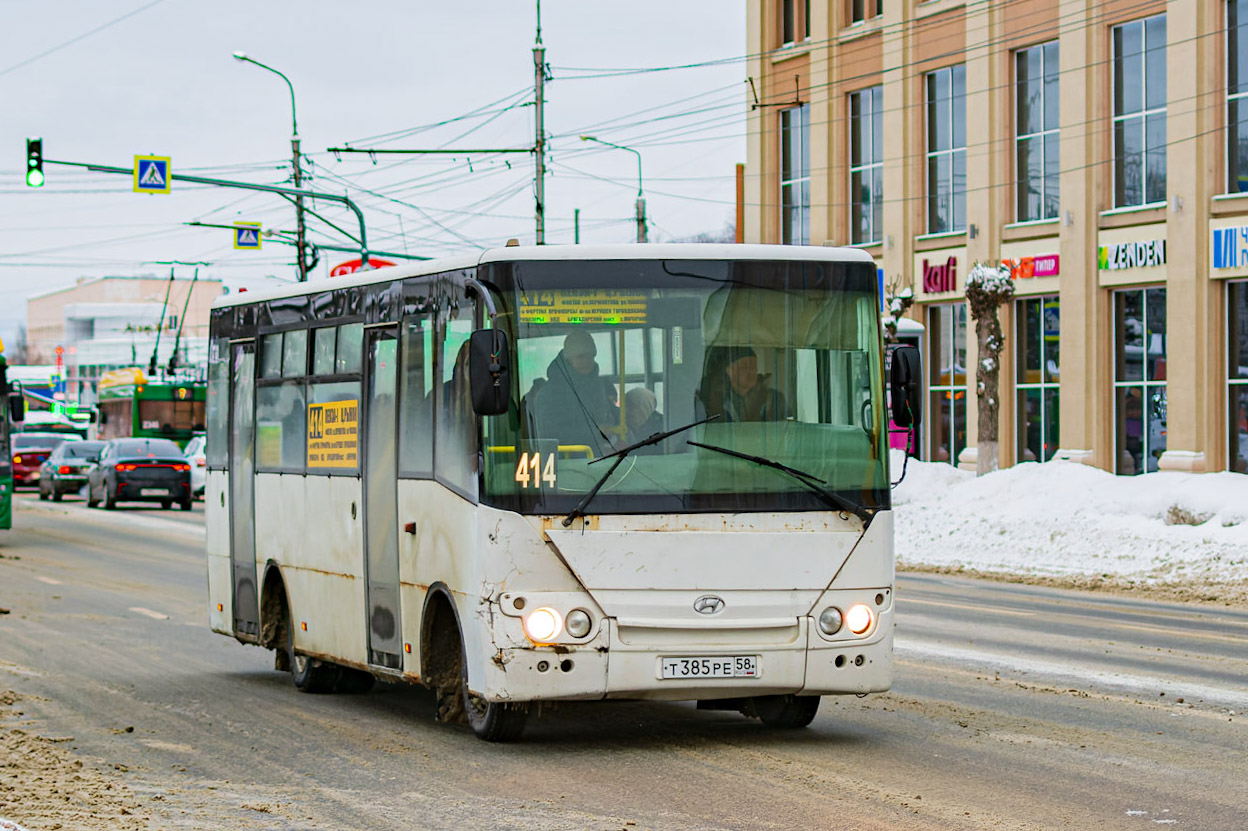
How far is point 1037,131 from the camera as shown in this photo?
40406 mm

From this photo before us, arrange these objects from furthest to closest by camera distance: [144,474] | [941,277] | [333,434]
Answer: [941,277] < [144,474] < [333,434]

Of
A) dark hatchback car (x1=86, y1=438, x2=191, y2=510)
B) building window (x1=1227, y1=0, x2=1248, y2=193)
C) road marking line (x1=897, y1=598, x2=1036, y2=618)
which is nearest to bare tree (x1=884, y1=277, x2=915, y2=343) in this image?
building window (x1=1227, y1=0, x2=1248, y2=193)

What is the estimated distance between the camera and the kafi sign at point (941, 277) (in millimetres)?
42562

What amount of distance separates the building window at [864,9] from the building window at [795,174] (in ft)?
8.54

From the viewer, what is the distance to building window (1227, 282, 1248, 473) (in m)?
35.2

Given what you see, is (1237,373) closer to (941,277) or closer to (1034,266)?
(1034,266)

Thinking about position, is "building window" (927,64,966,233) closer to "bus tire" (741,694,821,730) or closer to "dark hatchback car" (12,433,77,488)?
"dark hatchback car" (12,433,77,488)

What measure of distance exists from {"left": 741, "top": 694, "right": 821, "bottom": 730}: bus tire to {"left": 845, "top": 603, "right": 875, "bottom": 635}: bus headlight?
616 millimetres

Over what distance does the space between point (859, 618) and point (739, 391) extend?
1.26 metres

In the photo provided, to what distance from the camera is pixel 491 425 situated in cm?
947

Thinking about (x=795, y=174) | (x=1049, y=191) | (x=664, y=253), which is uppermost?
(x=795, y=174)

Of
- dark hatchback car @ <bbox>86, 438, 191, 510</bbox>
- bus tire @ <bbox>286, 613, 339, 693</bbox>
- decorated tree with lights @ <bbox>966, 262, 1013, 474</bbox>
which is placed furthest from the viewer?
dark hatchback car @ <bbox>86, 438, 191, 510</bbox>

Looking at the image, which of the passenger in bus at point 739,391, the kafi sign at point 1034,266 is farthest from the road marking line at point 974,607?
the kafi sign at point 1034,266

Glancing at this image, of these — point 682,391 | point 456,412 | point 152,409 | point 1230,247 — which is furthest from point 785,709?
point 152,409
